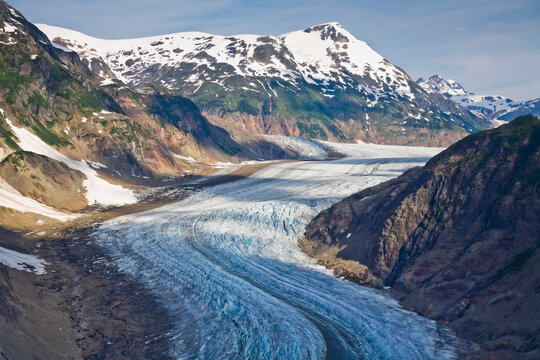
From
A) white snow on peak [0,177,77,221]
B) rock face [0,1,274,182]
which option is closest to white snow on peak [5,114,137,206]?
rock face [0,1,274,182]

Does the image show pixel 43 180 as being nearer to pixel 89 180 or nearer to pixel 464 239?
pixel 89 180

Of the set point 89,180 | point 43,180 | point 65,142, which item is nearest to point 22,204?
point 43,180

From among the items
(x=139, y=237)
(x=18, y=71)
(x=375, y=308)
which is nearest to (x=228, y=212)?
(x=139, y=237)

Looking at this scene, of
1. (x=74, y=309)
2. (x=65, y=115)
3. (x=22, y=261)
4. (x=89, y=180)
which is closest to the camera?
(x=74, y=309)

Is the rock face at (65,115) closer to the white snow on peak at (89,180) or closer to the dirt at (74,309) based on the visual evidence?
the white snow on peak at (89,180)

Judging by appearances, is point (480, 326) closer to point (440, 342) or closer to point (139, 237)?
point (440, 342)

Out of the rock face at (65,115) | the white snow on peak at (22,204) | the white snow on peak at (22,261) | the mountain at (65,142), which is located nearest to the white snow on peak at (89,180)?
the mountain at (65,142)

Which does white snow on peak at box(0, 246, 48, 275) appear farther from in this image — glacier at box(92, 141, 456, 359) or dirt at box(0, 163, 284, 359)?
glacier at box(92, 141, 456, 359)
